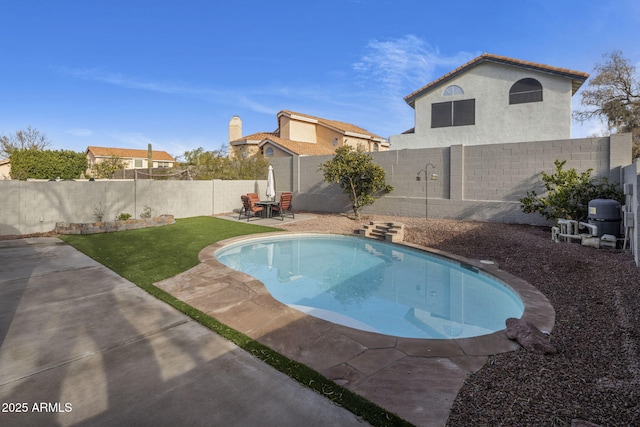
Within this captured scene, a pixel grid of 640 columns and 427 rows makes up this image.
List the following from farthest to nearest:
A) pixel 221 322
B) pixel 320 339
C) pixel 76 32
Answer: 1. pixel 76 32
2. pixel 221 322
3. pixel 320 339

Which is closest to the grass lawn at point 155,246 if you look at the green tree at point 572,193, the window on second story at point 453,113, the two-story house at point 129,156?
the green tree at point 572,193

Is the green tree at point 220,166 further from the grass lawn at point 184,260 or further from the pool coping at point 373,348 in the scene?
the pool coping at point 373,348

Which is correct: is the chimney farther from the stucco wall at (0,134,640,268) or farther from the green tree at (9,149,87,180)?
the stucco wall at (0,134,640,268)

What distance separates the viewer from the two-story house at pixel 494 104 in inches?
598

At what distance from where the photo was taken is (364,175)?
1362cm

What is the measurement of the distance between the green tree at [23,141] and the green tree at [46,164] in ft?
26.6

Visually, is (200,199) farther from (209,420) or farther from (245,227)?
(209,420)

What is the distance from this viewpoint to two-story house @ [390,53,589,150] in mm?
15195

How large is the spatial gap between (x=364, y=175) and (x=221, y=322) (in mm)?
10393

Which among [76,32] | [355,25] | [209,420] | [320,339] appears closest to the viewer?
[209,420]

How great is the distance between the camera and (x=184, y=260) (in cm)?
739

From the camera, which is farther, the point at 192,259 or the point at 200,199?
the point at 200,199

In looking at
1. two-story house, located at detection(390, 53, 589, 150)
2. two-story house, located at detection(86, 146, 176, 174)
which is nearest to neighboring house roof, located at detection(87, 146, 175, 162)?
two-story house, located at detection(86, 146, 176, 174)

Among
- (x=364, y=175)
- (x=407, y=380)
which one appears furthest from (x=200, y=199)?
(x=407, y=380)
